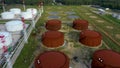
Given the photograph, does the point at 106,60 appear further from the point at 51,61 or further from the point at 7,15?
the point at 7,15

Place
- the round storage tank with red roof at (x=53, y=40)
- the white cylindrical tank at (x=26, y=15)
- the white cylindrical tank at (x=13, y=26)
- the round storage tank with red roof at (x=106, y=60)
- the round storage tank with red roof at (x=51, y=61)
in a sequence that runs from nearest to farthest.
→ 1. the round storage tank with red roof at (x=51, y=61)
2. the round storage tank with red roof at (x=106, y=60)
3. the round storage tank with red roof at (x=53, y=40)
4. the white cylindrical tank at (x=13, y=26)
5. the white cylindrical tank at (x=26, y=15)

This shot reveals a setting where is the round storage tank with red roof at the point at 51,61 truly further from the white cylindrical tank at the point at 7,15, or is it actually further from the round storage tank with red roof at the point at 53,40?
the white cylindrical tank at the point at 7,15

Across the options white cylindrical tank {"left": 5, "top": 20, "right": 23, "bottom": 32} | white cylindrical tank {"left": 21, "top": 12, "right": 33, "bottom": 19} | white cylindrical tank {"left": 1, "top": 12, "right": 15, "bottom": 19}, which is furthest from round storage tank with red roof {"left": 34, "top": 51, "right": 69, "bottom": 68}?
white cylindrical tank {"left": 1, "top": 12, "right": 15, "bottom": 19}

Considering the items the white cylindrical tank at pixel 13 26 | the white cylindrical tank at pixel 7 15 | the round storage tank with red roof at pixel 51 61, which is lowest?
the round storage tank with red roof at pixel 51 61

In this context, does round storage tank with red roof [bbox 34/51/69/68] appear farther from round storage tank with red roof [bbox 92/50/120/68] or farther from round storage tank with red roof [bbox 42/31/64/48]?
round storage tank with red roof [bbox 42/31/64/48]

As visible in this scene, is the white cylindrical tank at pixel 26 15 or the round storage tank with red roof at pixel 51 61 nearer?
the round storage tank with red roof at pixel 51 61

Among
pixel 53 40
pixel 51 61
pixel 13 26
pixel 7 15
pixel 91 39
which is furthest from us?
pixel 7 15

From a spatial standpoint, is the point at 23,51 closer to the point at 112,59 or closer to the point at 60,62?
the point at 60,62

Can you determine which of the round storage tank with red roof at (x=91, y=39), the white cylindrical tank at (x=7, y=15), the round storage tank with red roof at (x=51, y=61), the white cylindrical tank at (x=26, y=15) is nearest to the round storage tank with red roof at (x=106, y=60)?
the round storage tank with red roof at (x=51, y=61)

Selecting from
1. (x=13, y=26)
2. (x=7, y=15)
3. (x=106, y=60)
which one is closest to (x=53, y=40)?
(x=106, y=60)

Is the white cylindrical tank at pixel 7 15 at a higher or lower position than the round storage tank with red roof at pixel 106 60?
higher
